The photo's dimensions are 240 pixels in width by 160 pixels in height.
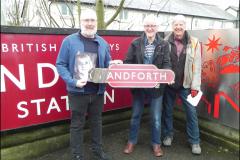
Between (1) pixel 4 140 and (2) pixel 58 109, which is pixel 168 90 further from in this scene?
(1) pixel 4 140

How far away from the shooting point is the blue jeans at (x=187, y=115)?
3.90 meters

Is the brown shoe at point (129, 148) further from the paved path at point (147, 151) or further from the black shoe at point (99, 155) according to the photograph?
the black shoe at point (99, 155)

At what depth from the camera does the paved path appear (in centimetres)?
375

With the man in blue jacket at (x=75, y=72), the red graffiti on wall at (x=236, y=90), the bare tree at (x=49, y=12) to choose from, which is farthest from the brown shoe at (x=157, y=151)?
the bare tree at (x=49, y=12)

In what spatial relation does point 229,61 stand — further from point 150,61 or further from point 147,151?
point 147,151

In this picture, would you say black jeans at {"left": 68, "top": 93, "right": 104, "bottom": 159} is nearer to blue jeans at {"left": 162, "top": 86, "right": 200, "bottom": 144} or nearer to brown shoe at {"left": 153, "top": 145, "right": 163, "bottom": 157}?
brown shoe at {"left": 153, "top": 145, "right": 163, "bottom": 157}

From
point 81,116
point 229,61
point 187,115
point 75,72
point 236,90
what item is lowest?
point 187,115

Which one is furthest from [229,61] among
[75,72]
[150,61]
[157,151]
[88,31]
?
[75,72]

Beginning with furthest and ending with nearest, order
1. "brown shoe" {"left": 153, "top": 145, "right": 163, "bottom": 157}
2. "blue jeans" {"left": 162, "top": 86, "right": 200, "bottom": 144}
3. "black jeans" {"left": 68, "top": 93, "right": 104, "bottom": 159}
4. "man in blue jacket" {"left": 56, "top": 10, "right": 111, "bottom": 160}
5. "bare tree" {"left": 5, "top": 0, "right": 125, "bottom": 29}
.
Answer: "bare tree" {"left": 5, "top": 0, "right": 125, "bottom": 29}, "blue jeans" {"left": 162, "top": 86, "right": 200, "bottom": 144}, "brown shoe" {"left": 153, "top": 145, "right": 163, "bottom": 157}, "black jeans" {"left": 68, "top": 93, "right": 104, "bottom": 159}, "man in blue jacket" {"left": 56, "top": 10, "right": 111, "bottom": 160}

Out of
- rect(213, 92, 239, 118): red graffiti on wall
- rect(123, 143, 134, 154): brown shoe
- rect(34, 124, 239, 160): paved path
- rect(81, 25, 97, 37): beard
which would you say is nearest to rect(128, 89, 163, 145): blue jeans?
rect(123, 143, 134, 154): brown shoe

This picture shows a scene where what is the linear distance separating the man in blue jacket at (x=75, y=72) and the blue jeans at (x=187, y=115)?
3.69 ft

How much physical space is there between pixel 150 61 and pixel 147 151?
1321 mm

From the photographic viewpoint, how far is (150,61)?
3.56 metres

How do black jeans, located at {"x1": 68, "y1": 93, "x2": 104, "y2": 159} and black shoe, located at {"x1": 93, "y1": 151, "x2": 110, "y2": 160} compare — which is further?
black shoe, located at {"x1": 93, "y1": 151, "x2": 110, "y2": 160}
